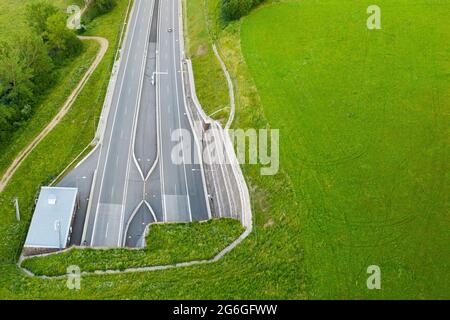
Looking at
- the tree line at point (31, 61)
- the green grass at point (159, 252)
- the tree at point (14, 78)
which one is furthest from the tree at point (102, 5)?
the green grass at point (159, 252)

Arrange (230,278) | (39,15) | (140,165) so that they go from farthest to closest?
(39,15)
(140,165)
(230,278)

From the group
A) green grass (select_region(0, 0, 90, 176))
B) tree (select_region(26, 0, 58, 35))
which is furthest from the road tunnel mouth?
tree (select_region(26, 0, 58, 35))

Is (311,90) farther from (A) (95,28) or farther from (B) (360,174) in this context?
(A) (95,28)

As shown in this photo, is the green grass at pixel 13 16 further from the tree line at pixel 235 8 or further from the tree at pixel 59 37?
the tree line at pixel 235 8

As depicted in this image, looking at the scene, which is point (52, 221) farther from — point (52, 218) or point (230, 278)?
point (230, 278)

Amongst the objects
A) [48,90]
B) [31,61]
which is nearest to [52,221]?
[48,90]

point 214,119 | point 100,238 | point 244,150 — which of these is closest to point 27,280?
point 100,238

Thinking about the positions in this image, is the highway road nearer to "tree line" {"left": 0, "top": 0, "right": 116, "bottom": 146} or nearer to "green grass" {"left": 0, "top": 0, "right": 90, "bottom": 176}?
"green grass" {"left": 0, "top": 0, "right": 90, "bottom": 176}

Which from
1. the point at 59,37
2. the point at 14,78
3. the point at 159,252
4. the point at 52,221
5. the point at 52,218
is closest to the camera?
the point at 159,252
